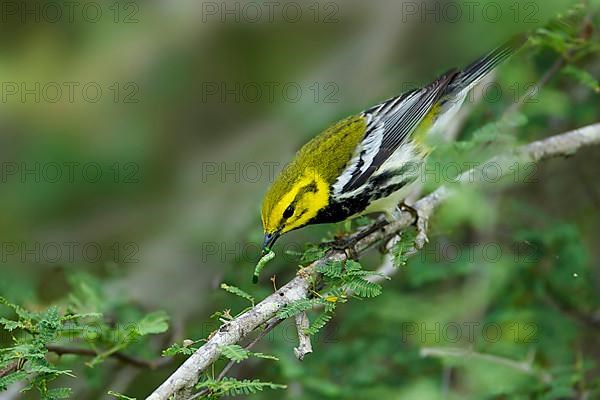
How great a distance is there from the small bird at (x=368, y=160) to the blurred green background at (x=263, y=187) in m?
0.20

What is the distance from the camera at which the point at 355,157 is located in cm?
457

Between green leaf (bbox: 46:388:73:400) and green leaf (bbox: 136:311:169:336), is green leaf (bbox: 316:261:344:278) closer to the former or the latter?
green leaf (bbox: 136:311:169:336)

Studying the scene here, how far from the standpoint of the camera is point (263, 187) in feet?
20.8

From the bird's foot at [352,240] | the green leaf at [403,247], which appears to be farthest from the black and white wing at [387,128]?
the green leaf at [403,247]

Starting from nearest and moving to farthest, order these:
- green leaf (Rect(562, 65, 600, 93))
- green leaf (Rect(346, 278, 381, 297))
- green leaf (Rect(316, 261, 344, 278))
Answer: green leaf (Rect(346, 278, 381, 297))
green leaf (Rect(316, 261, 344, 278))
green leaf (Rect(562, 65, 600, 93))

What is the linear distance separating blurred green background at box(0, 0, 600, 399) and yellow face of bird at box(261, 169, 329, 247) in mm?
225

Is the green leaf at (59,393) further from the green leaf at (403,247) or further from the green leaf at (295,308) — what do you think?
the green leaf at (403,247)

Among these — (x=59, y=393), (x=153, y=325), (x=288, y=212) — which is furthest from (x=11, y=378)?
(x=288, y=212)

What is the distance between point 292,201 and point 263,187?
2142 millimetres

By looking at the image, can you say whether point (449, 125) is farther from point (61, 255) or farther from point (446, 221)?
point (61, 255)

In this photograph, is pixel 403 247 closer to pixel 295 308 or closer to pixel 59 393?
pixel 295 308

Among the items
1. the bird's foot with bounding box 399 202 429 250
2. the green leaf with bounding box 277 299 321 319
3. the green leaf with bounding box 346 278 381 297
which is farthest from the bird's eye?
the green leaf with bounding box 277 299 321 319

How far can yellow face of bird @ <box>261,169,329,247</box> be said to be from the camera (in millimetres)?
4188

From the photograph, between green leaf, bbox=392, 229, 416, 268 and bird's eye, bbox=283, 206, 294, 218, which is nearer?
green leaf, bbox=392, 229, 416, 268
